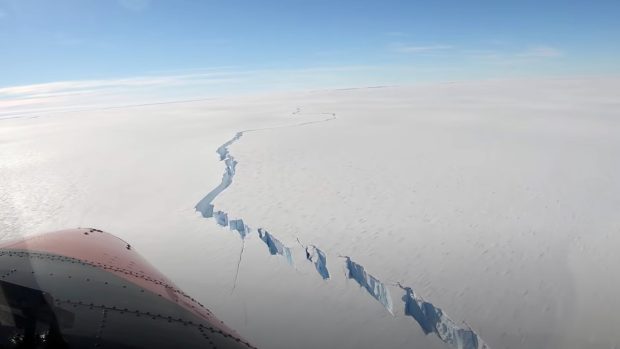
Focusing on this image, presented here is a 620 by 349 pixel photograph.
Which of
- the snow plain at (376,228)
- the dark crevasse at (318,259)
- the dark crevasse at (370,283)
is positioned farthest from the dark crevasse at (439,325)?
the dark crevasse at (318,259)

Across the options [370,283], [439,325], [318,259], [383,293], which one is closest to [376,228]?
[318,259]

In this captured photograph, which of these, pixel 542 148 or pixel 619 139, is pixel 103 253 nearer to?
pixel 542 148

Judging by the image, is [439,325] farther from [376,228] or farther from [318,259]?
[376,228]

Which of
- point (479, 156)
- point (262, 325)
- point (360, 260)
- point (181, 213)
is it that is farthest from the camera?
point (479, 156)

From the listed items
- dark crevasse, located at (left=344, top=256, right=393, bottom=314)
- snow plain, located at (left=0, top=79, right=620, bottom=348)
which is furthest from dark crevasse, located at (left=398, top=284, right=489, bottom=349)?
Answer: dark crevasse, located at (left=344, top=256, right=393, bottom=314)

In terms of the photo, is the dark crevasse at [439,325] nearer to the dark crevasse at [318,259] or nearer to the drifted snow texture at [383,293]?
the drifted snow texture at [383,293]

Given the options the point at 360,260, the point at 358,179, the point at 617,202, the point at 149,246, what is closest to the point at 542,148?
the point at 617,202

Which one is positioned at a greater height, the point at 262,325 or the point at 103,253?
the point at 103,253

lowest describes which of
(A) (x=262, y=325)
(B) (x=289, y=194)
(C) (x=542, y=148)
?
(A) (x=262, y=325)
